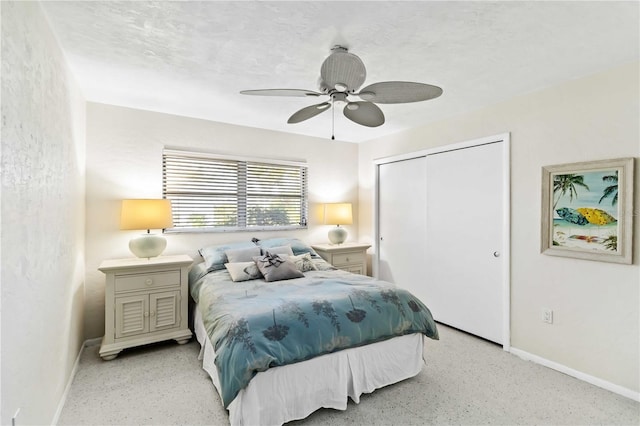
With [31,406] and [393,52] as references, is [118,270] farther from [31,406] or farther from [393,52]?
[393,52]

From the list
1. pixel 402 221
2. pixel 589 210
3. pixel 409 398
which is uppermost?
pixel 589 210

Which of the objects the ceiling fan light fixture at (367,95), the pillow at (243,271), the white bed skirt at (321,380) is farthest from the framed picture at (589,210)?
the pillow at (243,271)

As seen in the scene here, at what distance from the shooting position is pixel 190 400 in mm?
2152

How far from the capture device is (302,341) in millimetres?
1921

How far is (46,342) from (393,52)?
2695 millimetres

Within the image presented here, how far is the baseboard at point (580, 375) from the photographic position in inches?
87.3

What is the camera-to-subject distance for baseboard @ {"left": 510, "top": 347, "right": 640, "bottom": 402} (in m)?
2.22

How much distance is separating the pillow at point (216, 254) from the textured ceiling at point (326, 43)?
1547mm

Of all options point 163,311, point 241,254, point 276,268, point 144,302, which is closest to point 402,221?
point 276,268

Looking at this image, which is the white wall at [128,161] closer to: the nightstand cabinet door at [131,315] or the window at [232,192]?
the window at [232,192]

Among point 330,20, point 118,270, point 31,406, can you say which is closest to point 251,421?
point 31,406

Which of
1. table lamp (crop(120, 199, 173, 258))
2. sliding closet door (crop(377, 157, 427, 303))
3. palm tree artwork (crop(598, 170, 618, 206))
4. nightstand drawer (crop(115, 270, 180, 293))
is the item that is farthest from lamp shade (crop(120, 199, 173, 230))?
palm tree artwork (crop(598, 170, 618, 206))

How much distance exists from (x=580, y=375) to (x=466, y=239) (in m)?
1.44

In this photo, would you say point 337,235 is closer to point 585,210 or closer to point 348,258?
point 348,258
